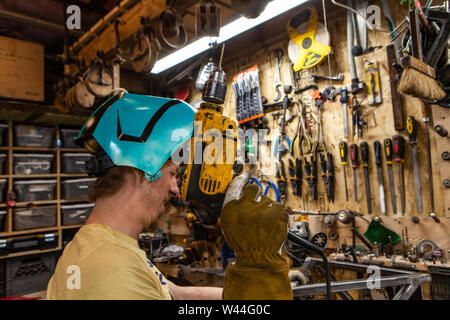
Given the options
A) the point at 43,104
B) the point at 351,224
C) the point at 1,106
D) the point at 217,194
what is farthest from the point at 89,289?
the point at 43,104

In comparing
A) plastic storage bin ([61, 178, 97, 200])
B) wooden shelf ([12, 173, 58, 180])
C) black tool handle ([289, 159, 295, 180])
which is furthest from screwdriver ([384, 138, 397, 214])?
wooden shelf ([12, 173, 58, 180])

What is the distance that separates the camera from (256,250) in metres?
0.81

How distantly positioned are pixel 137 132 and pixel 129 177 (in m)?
0.15

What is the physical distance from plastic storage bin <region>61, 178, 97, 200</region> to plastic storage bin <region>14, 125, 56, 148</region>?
0.63m

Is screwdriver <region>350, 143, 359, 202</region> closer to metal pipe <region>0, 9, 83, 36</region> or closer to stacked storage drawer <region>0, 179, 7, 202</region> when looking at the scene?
metal pipe <region>0, 9, 83, 36</region>

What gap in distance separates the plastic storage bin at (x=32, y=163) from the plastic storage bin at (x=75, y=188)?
0.34m

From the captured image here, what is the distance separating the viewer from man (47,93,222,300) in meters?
0.77

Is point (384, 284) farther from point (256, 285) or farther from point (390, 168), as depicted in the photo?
point (390, 168)

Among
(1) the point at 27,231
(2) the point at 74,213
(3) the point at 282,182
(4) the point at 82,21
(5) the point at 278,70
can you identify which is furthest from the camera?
(2) the point at 74,213

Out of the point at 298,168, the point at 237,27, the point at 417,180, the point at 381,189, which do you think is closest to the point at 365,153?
the point at 381,189
